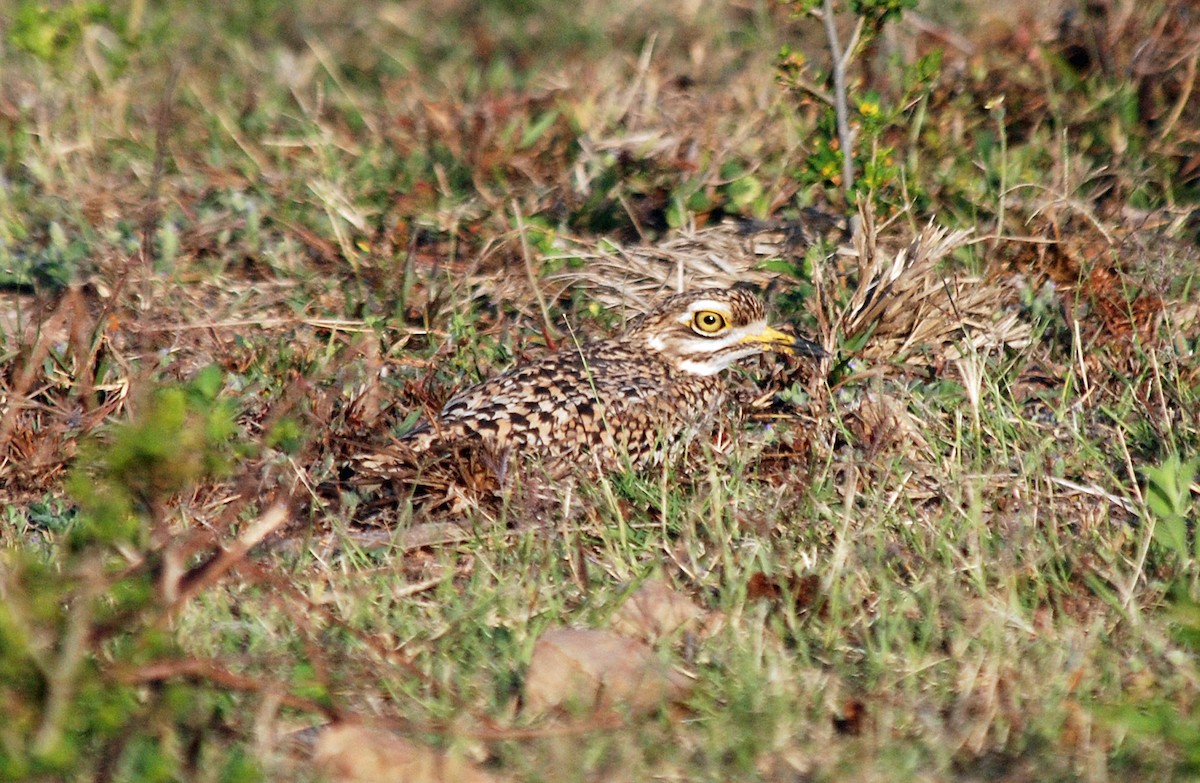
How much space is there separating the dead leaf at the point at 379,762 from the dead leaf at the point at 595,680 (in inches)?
13.7

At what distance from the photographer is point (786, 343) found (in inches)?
231

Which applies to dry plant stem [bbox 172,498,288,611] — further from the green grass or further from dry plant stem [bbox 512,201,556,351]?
dry plant stem [bbox 512,201,556,351]

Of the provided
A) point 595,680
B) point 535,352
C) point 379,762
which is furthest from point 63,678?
point 535,352

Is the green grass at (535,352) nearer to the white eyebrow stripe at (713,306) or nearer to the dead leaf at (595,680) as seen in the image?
the dead leaf at (595,680)

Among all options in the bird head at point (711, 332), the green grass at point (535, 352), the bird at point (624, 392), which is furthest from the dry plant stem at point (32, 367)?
the bird head at point (711, 332)

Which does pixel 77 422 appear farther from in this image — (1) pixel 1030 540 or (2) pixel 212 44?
(2) pixel 212 44

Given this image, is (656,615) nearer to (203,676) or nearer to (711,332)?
(203,676)

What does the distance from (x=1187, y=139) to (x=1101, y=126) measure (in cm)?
42

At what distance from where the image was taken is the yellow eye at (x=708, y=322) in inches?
233

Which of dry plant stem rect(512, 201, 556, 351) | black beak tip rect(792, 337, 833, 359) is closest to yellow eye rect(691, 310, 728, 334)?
black beak tip rect(792, 337, 833, 359)

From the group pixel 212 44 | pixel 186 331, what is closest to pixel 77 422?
pixel 186 331

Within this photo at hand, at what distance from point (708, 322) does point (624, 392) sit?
578 mm

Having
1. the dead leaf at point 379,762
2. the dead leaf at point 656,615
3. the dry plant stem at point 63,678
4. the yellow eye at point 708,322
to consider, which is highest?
the dry plant stem at point 63,678

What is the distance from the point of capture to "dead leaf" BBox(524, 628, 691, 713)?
3.74 m
